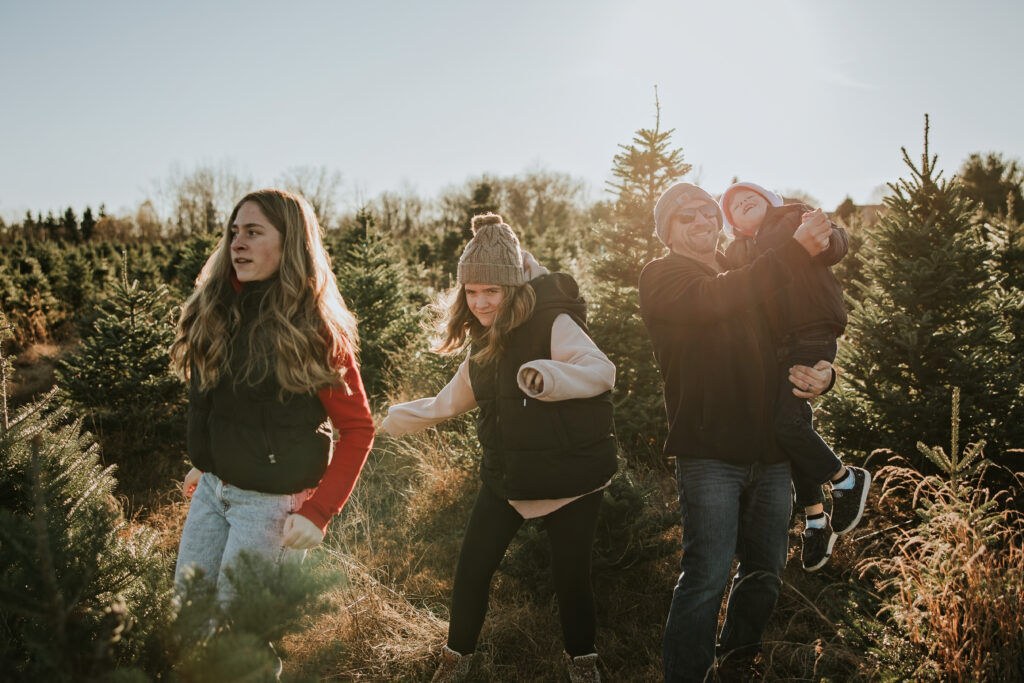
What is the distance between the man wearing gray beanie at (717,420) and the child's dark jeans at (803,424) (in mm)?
67

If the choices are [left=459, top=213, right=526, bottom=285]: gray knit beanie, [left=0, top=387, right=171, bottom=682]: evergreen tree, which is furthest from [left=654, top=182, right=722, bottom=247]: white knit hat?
[left=0, top=387, right=171, bottom=682]: evergreen tree

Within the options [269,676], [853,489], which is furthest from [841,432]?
[269,676]

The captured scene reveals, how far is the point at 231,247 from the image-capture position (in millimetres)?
2238

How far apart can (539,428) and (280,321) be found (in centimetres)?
107

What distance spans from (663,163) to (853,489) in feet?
14.5

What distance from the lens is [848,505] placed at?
264cm

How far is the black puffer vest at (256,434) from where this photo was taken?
206 cm

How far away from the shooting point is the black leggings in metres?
2.55

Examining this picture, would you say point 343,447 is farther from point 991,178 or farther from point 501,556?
point 991,178

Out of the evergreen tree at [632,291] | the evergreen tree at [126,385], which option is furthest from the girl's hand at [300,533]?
the evergreen tree at [126,385]

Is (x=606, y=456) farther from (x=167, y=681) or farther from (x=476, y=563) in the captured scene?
(x=167, y=681)

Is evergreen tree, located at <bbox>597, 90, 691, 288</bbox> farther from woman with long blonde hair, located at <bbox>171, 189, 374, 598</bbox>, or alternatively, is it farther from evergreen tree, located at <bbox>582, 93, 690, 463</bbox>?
woman with long blonde hair, located at <bbox>171, 189, 374, 598</bbox>

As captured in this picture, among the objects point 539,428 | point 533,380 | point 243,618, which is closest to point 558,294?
point 533,380

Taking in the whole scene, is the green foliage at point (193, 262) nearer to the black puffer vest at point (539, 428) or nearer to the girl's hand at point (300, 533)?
the black puffer vest at point (539, 428)
